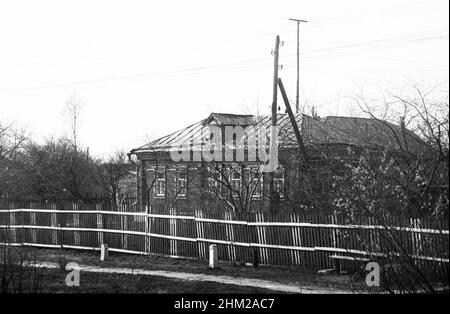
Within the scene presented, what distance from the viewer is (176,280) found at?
12.2 meters

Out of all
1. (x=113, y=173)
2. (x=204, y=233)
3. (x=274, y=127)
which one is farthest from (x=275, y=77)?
(x=113, y=173)

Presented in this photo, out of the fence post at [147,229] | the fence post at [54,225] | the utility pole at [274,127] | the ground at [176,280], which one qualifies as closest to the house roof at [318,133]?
the utility pole at [274,127]

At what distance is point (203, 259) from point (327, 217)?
3.99 metres

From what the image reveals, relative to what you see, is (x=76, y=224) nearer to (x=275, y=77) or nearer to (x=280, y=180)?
(x=280, y=180)

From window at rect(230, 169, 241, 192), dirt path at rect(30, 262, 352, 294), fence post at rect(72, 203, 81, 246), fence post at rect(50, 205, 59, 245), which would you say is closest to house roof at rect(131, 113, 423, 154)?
window at rect(230, 169, 241, 192)

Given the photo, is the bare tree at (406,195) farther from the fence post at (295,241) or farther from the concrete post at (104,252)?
the concrete post at (104,252)

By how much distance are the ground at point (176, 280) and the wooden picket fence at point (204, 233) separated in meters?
0.40

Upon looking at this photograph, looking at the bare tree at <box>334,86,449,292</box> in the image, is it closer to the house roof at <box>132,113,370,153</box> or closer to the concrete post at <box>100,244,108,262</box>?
the house roof at <box>132,113,370,153</box>

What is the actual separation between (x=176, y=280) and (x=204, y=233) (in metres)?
3.27

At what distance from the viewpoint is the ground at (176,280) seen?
35.4 feet

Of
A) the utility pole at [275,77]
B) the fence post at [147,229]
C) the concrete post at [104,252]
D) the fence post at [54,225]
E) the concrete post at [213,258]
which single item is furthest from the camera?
the utility pole at [275,77]

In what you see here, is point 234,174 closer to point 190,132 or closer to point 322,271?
point 322,271

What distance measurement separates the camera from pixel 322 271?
12867mm

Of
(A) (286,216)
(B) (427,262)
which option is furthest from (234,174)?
(B) (427,262)
